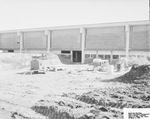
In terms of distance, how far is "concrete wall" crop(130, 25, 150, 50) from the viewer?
8.88 m

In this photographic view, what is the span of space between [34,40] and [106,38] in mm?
4078

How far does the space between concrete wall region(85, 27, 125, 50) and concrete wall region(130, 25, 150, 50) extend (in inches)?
17.6

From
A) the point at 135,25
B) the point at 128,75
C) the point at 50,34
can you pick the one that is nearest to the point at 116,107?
the point at 128,75

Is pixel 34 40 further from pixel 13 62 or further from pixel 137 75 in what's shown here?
pixel 137 75

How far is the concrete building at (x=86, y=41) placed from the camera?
9070 millimetres

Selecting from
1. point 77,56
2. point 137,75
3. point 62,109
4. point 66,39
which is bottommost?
point 62,109

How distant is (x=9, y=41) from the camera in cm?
1191

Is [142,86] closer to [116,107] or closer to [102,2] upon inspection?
[116,107]

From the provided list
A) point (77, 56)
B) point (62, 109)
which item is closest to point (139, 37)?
point (77, 56)

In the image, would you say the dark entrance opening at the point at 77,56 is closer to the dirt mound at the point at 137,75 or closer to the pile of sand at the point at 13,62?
the pile of sand at the point at 13,62

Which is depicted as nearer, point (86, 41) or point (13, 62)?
point (13, 62)

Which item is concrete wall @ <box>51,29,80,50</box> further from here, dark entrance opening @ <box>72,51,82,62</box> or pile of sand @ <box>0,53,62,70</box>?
pile of sand @ <box>0,53,62,70</box>

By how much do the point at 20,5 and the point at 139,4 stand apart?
1.38 meters

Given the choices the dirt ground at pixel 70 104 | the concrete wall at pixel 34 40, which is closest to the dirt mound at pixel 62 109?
the dirt ground at pixel 70 104
